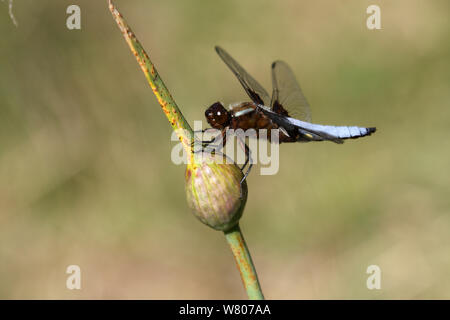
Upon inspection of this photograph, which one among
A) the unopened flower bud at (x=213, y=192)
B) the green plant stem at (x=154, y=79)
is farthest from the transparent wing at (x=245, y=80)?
the green plant stem at (x=154, y=79)

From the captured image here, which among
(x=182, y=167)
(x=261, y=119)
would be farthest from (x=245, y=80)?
(x=182, y=167)

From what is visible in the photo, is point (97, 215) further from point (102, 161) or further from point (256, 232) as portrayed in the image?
point (256, 232)

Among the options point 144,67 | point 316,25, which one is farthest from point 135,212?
point 144,67

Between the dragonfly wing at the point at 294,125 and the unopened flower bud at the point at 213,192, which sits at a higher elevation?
the dragonfly wing at the point at 294,125

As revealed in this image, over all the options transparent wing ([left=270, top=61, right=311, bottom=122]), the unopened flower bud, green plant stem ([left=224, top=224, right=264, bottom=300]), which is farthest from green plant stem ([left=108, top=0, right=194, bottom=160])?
transparent wing ([left=270, top=61, right=311, bottom=122])

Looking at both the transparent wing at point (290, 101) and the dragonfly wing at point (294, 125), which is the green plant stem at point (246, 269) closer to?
the dragonfly wing at point (294, 125)

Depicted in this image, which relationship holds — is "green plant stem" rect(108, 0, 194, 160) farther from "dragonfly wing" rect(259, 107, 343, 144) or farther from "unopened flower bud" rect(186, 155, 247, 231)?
"dragonfly wing" rect(259, 107, 343, 144)
